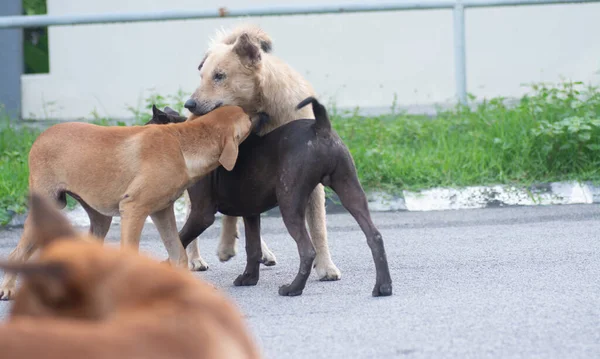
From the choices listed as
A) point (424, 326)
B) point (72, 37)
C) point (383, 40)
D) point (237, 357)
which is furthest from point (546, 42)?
point (237, 357)

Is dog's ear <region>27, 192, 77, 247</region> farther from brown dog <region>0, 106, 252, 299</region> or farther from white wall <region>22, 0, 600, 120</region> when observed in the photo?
white wall <region>22, 0, 600, 120</region>

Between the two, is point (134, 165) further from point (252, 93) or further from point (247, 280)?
point (252, 93)

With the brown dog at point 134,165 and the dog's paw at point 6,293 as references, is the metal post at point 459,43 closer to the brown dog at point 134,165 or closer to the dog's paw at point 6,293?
the brown dog at point 134,165

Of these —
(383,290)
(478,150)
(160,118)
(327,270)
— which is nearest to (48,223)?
(383,290)

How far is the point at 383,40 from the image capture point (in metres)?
10.5

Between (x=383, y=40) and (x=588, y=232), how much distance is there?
5.00 m

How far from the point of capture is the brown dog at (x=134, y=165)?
15.4 feet

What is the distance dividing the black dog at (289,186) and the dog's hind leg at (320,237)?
0.35 m

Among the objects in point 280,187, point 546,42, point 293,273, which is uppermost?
point 546,42

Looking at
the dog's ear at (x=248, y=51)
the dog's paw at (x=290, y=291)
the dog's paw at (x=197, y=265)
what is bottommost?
the dog's paw at (x=197, y=265)

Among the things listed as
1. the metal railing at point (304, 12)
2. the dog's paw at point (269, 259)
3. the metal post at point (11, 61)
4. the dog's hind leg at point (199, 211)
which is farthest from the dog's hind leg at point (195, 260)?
the metal post at point (11, 61)

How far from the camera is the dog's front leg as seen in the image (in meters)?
4.84

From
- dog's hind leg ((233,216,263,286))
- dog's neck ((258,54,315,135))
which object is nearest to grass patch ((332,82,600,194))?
dog's neck ((258,54,315,135))

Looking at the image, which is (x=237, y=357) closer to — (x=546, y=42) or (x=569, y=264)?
(x=569, y=264)
